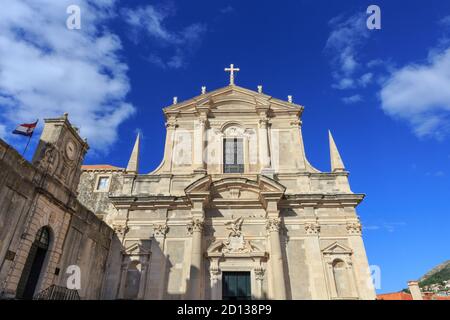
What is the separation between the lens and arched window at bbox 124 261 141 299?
45.7 feet

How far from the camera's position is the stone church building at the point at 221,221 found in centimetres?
1316

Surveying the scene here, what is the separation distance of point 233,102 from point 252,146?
310 centimetres

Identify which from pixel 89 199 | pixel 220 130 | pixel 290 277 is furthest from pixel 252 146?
pixel 89 199

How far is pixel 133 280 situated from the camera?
14.3 meters

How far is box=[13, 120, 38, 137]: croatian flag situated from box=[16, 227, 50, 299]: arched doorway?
3.63 metres

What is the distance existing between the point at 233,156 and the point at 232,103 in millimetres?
3462

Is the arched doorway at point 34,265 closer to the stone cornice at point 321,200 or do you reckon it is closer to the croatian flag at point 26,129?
the croatian flag at point 26,129

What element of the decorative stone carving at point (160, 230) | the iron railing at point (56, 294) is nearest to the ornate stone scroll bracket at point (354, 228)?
the decorative stone carving at point (160, 230)

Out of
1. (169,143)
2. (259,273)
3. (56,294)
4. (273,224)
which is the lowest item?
(56,294)

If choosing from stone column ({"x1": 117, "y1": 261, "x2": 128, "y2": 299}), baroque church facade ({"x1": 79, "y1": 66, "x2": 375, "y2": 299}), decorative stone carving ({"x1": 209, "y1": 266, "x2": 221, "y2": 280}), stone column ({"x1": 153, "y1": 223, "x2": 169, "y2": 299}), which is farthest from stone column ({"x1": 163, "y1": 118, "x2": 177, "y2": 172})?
decorative stone carving ({"x1": 209, "y1": 266, "x2": 221, "y2": 280})

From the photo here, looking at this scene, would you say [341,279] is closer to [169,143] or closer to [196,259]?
[196,259]

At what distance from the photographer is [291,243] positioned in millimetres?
14625

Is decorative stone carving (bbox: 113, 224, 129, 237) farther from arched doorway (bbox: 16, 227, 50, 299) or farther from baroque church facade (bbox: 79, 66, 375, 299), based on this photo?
arched doorway (bbox: 16, 227, 50, 299)

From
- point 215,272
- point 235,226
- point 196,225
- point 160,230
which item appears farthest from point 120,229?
point 235,226
